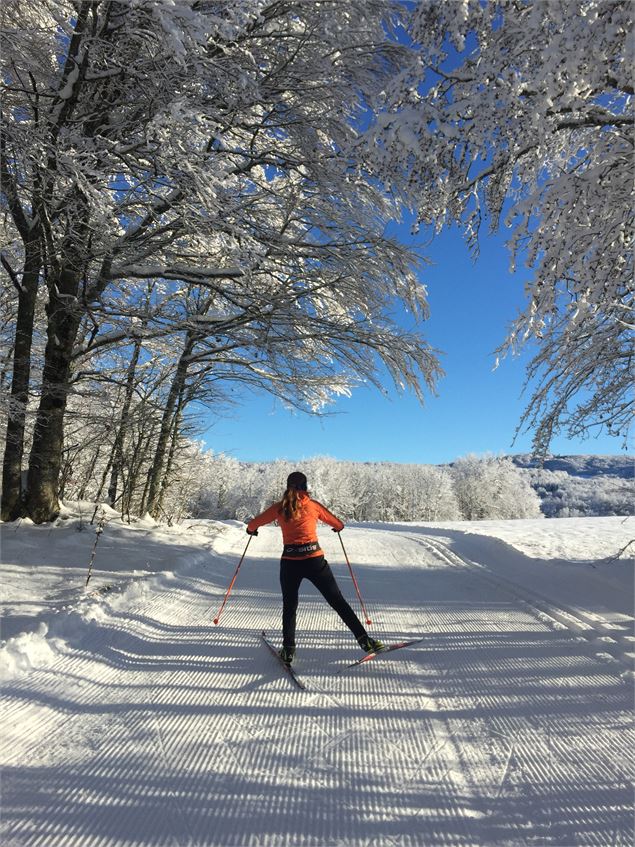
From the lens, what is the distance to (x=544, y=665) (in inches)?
155

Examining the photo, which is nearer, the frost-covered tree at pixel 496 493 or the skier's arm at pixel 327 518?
the skier's arm at pixel 327 518

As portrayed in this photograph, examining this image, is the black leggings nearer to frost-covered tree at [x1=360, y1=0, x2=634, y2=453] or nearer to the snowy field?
the snowy field

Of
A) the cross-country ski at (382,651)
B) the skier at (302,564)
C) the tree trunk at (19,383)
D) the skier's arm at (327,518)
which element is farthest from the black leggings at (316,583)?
the tree trunk at (19,383)

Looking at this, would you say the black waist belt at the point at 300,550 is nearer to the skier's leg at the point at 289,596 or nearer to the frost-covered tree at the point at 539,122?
the skier's leg at the point at 289,596

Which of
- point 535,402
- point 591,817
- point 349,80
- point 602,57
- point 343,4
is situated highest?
point 343,4

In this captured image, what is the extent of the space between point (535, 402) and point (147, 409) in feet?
24.8

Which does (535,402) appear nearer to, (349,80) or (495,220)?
(495,220)

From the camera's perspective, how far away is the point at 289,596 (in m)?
4.28

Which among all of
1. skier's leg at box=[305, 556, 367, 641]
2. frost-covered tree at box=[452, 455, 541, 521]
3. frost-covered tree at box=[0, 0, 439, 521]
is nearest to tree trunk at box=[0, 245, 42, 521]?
frost-covered tree at box=[0, 0, 439, 521]

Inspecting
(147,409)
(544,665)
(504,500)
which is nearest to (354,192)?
(147,409)

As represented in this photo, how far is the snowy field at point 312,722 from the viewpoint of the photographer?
218cm

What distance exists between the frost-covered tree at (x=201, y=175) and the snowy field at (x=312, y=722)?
13.3 feet

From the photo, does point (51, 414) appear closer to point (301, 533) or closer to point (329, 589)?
point (301, 533)

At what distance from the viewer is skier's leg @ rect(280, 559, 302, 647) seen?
13.4 ft
